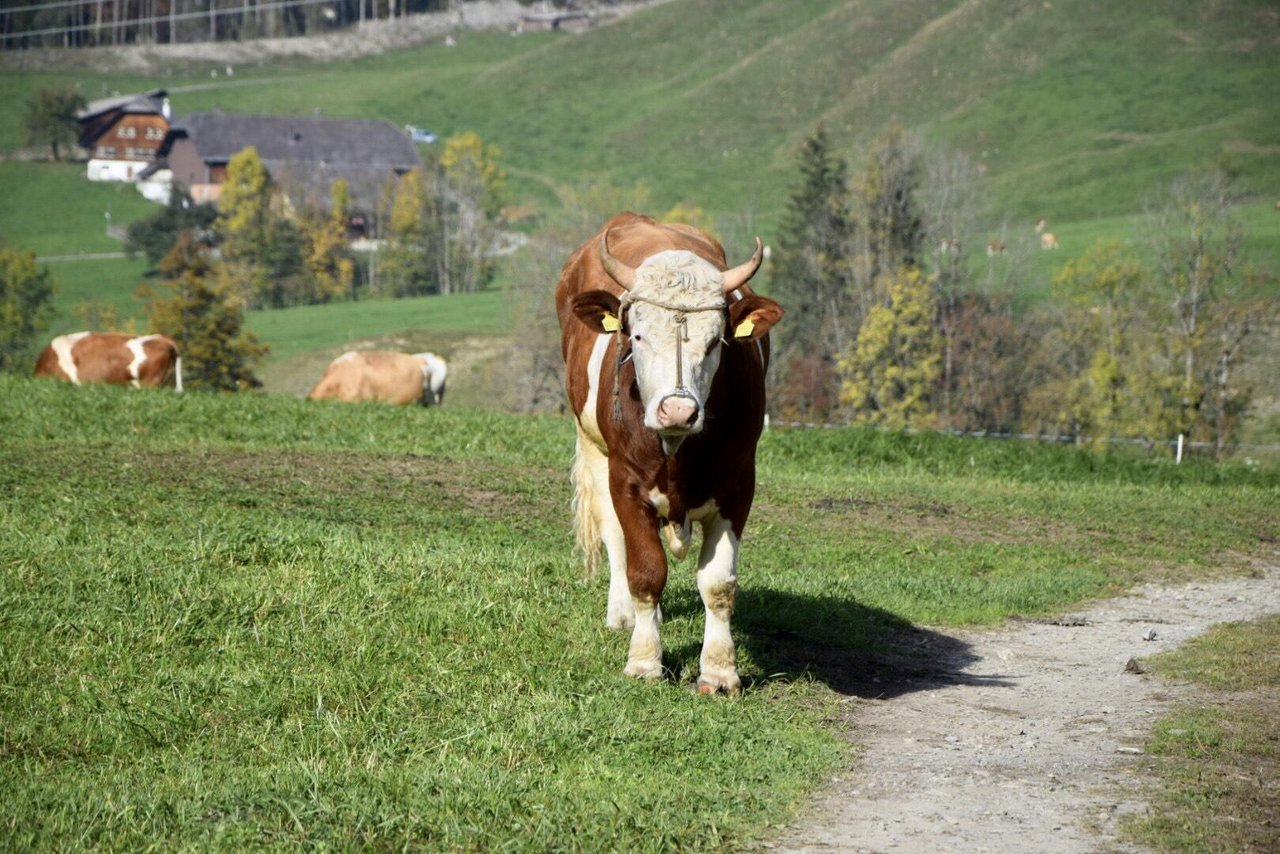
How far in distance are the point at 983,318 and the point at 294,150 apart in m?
85.8

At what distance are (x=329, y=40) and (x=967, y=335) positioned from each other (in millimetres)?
135176

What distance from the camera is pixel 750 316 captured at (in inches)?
336

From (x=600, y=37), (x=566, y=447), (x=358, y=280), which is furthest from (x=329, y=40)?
(x=566, y=447)

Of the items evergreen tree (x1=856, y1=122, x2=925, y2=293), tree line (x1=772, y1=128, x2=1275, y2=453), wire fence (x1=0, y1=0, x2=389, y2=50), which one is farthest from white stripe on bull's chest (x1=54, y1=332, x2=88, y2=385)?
wire fence (x1=0, y1=0, x2=389, y2=50)

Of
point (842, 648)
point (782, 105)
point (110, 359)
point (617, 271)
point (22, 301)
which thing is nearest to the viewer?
point (617, 271)

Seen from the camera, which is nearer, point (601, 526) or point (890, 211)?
point (601, 526)

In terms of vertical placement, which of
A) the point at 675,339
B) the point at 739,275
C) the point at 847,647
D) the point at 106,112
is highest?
the point at 106,112

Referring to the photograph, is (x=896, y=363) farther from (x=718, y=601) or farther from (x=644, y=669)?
(x=644, y=669)

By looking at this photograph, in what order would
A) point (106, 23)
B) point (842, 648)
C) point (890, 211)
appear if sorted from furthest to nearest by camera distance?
point (106, 23) → point (890, 211) → point (842, 648)

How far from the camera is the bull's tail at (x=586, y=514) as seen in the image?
10.8 metres

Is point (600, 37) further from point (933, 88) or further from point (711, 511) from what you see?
point (711, 511)

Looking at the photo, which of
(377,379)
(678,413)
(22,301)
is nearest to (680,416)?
(678,413)

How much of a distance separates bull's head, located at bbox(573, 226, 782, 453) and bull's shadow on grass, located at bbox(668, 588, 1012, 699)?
2073 millimetres

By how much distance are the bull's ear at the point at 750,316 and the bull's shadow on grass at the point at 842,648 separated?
2.16 meters
